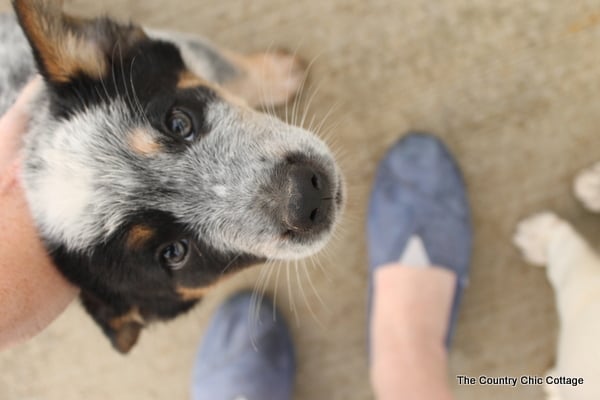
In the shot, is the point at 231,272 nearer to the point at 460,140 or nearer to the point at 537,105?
the point at 460,140

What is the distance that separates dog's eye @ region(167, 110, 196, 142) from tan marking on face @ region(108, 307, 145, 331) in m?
0.48

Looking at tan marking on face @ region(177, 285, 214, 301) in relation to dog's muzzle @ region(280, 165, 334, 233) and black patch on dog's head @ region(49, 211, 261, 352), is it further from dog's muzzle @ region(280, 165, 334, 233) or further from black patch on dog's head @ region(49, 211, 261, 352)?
dog's muzzle @ region(280, 165, 334, 233)

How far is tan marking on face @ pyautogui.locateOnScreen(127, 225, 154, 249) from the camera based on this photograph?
109 cm

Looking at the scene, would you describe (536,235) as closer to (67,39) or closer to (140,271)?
(140,271)

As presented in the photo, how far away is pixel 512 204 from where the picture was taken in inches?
67.5

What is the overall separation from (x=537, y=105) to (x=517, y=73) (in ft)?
0.45

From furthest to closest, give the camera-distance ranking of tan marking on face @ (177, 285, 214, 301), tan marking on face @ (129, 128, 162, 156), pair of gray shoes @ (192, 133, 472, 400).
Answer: pair of gray shoes @ (192, 133, 472, 400) < tan marking on face @ (177, 285, 214, 301) < tan marking on face @ (129, 128, 162, 156)

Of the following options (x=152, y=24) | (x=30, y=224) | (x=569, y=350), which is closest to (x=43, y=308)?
(x=30, y=224)

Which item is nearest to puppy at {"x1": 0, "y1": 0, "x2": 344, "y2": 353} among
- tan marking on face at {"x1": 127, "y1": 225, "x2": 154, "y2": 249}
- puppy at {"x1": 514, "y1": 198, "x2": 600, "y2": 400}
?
tan marking on face at {"x1": 127, "y1": 225, "x2": 154, "y2": 249}

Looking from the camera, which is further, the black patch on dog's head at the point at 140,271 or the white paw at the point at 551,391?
the white paw at the point at 551,391

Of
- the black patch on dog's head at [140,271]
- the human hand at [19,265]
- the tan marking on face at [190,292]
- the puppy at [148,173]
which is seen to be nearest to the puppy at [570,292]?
the puppy at [148,173]

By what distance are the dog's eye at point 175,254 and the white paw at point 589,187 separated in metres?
1.35

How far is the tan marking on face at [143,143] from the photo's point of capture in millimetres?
1122

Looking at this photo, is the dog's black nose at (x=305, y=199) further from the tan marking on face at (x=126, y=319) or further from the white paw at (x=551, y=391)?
the white paw at (x=551, y=391)
